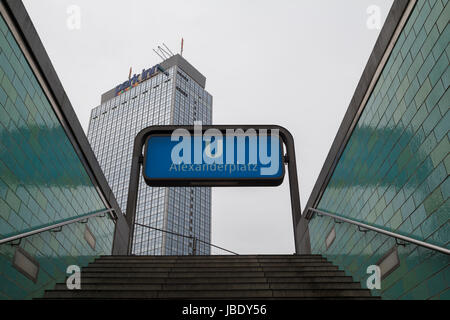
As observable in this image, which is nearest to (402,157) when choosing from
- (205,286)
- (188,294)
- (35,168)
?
(205,286)

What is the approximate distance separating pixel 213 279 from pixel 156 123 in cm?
10673

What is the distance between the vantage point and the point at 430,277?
13.9 feet

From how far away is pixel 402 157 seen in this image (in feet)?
16.8

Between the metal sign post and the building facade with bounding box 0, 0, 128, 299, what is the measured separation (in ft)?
9.03

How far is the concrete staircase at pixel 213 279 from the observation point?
17.5 feet

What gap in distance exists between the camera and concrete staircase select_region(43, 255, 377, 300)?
5.34 metres

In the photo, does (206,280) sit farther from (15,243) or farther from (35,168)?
(35,168)

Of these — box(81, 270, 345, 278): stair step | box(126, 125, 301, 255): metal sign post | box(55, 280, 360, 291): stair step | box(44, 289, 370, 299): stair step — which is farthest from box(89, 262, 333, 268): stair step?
box(126, 125, 301, 255): metal sign post

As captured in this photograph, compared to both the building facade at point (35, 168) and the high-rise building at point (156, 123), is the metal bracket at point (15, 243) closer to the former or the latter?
the building facade at point (35, 168)

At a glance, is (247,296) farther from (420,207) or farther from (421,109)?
(421,109)

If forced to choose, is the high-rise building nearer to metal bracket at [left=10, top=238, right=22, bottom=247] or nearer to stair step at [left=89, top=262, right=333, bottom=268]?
stair step at [left=89, top=262, right=333, bottom=268]

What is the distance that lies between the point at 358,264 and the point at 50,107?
5.58 meters
